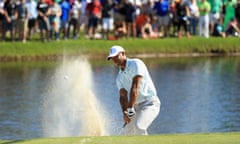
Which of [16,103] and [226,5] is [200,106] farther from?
[226,5]

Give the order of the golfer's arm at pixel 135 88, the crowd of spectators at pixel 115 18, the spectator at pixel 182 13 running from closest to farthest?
the golfer's arm at pixel 135 88, the crowd of spectators at pixel 115 18, the spectator at pixel 182 13

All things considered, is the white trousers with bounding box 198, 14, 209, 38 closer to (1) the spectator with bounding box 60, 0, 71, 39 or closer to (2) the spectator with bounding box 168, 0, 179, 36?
(2) the spectator with bounding box 168, 0, 179, 36

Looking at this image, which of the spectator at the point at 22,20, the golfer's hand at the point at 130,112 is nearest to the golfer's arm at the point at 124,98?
the golfer's hand at the point at 130,112

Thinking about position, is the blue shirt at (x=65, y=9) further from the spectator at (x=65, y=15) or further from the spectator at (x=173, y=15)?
the spectator at (x=173, y=15)

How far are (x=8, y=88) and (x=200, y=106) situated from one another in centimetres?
657

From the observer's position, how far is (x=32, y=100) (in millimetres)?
25719

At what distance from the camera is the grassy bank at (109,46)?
35312 millimetres

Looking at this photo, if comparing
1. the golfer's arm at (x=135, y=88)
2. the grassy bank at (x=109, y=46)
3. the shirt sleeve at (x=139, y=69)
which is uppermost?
the shirt sleeve at (x=139, y=69)

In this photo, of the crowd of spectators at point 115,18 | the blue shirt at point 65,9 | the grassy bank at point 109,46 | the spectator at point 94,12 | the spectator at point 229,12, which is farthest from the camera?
the spectator at point 229,12

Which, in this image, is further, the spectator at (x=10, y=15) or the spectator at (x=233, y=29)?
the spectator at (x=233, y=29)

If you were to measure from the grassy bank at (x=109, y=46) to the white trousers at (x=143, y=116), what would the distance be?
18.5 metres

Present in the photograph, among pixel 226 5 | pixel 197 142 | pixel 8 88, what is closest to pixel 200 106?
pixel 8 88

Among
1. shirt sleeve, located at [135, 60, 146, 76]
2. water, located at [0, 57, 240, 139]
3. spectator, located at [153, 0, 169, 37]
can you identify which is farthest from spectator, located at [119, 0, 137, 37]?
shirt sleeve, located at [135, 60, 146, 76]

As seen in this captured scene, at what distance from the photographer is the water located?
806 inches
